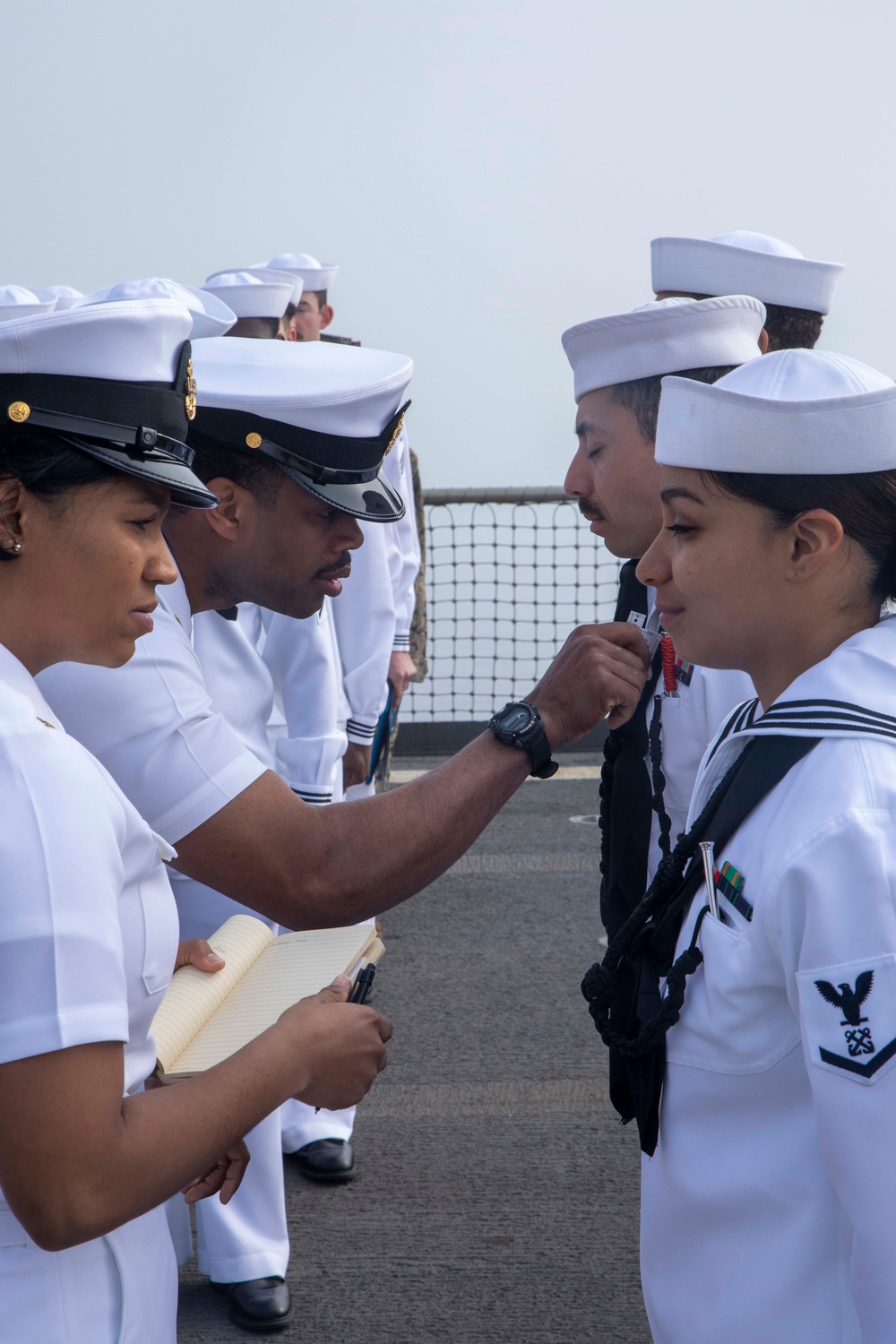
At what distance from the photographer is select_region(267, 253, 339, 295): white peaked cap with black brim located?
5551mm

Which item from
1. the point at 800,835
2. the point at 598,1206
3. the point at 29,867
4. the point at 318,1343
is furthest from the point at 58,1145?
the point at 598,1206

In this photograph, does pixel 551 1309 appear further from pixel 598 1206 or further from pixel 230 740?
pixel 230 740

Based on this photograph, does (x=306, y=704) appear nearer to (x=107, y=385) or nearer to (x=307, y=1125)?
(x=307, y=1125)

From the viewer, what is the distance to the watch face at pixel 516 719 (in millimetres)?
2006

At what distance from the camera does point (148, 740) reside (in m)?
1.76

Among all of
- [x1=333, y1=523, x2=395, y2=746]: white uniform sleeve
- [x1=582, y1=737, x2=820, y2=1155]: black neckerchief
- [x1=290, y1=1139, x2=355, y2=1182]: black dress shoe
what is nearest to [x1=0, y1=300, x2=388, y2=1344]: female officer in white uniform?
[x1=582, y1=737, x2=820, y2=1155]: black neckerchief

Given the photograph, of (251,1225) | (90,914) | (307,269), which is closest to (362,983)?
(90,914)

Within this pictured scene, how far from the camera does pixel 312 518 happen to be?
82.7 inches

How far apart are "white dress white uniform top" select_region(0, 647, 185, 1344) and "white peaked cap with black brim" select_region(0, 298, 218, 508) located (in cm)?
24

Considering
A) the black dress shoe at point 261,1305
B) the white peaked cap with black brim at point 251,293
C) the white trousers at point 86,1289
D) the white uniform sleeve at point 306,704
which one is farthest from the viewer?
the white peaked cap with black brim at point 251,293

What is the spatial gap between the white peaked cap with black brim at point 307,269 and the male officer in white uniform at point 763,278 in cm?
303

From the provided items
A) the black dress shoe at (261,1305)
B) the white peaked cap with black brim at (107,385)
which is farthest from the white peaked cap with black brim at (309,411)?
the black dress shoe at (261,1305)

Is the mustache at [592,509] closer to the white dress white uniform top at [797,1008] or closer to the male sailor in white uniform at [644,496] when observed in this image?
the male sailor in white uniform at [644,496]

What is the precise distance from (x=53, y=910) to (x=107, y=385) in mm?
567
